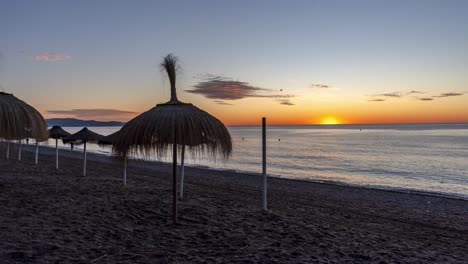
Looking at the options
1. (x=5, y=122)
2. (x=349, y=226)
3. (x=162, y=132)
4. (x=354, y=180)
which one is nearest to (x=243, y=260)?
(x=162, y=132)

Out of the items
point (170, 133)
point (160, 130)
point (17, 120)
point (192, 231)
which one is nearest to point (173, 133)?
point (170, 133)

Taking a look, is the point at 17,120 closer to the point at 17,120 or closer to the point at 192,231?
the point at 17,120

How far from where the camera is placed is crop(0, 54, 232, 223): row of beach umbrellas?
6.09 meters

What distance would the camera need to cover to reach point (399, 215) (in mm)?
10727

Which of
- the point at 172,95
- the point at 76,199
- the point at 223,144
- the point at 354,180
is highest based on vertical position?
the point at 172,95

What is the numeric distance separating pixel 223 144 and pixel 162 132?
117 cm

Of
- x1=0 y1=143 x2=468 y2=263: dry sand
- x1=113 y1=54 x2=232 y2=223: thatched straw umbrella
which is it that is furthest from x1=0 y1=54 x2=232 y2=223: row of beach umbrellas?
x1=0 y1=143 x2=468 y2=263: dry sand

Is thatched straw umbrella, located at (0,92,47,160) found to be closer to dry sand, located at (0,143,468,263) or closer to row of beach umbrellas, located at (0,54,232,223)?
row of beach umbrellas, located at (0,54,232,223)

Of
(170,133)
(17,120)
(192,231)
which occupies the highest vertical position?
(17,120)

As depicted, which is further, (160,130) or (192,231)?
(192,231)

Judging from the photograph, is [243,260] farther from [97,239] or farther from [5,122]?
[5,122]

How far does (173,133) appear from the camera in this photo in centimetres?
597

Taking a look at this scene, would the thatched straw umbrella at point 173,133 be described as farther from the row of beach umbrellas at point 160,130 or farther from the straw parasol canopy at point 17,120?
the straw parasol canopy at point 17,120

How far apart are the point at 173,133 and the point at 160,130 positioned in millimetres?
227
